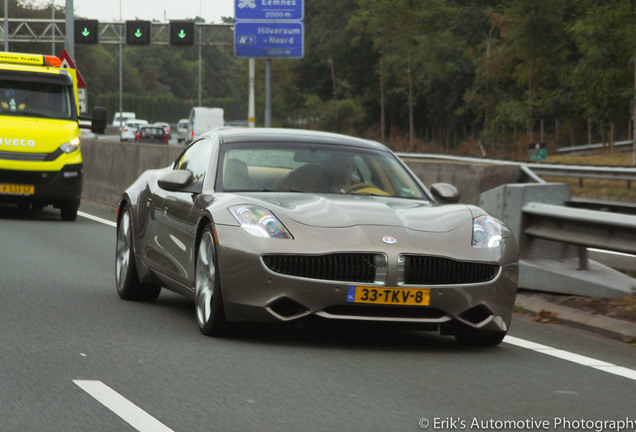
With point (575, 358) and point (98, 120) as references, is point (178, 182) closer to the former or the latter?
point (575, 358)

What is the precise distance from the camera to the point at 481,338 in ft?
25.3

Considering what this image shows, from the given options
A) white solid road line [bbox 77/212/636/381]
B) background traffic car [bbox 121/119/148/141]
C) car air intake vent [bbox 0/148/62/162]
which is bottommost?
background traffic car [bbox 121/119/148/141]

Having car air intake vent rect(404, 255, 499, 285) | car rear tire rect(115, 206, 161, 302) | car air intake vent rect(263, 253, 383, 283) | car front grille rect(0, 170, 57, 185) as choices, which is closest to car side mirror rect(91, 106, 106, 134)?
car front grille rect(0, 170, 57, 185)

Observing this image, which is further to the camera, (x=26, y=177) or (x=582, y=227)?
(x=26, y=177)

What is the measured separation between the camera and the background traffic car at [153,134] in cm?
7800

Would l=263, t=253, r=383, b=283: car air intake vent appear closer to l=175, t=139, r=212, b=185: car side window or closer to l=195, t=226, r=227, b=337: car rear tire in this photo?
l=195, t=226, r=227, b=337: car rear tire


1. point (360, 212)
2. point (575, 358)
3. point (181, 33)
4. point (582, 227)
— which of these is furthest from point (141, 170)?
point (181, 33)

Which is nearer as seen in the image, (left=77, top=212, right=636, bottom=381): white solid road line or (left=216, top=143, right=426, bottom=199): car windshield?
(left=77, top=212, right=636, bottom=381): white solid road line

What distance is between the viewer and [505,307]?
7516mm

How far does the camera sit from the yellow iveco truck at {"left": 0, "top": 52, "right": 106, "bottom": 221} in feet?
60.2

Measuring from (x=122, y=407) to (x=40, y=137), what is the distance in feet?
44.2

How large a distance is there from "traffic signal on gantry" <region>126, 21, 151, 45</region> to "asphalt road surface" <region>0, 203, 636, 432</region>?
5183 centimetres

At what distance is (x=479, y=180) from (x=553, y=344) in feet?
14.0

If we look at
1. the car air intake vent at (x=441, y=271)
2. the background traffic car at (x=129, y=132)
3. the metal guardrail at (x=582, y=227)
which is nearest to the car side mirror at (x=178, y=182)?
the car air intake vent at (x=441, y=271)
